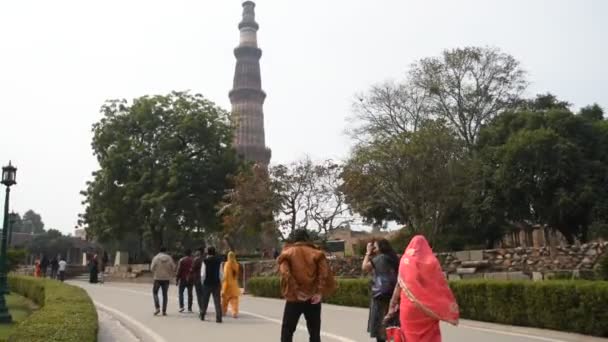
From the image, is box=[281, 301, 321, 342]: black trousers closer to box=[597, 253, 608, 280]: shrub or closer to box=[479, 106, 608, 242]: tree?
box=[597, 253, 608, 280]: shrub

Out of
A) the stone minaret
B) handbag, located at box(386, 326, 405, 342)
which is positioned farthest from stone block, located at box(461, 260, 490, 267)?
the stone minaret

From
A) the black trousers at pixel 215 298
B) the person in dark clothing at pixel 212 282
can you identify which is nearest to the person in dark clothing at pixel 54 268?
the black trousers at pixel 215 298

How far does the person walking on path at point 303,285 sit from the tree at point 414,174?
19527 mm

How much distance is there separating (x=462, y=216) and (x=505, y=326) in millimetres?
20896

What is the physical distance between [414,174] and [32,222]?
4402 inches

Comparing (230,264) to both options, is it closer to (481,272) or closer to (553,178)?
(481,272)

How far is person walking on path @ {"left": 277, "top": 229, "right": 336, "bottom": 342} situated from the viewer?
610 centimetres

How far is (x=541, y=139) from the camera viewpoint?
1041 inches

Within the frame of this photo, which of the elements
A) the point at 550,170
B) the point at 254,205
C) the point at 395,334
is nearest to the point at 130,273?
the point at 254,205

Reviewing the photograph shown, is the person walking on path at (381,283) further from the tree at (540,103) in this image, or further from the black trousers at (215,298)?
the tree at (540,103)

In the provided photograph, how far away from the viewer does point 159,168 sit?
3519cm

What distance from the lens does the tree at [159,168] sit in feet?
111

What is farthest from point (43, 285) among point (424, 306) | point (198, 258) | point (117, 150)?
point (117, 150)

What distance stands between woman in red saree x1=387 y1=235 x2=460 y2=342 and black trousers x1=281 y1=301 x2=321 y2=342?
1101 millimetres
